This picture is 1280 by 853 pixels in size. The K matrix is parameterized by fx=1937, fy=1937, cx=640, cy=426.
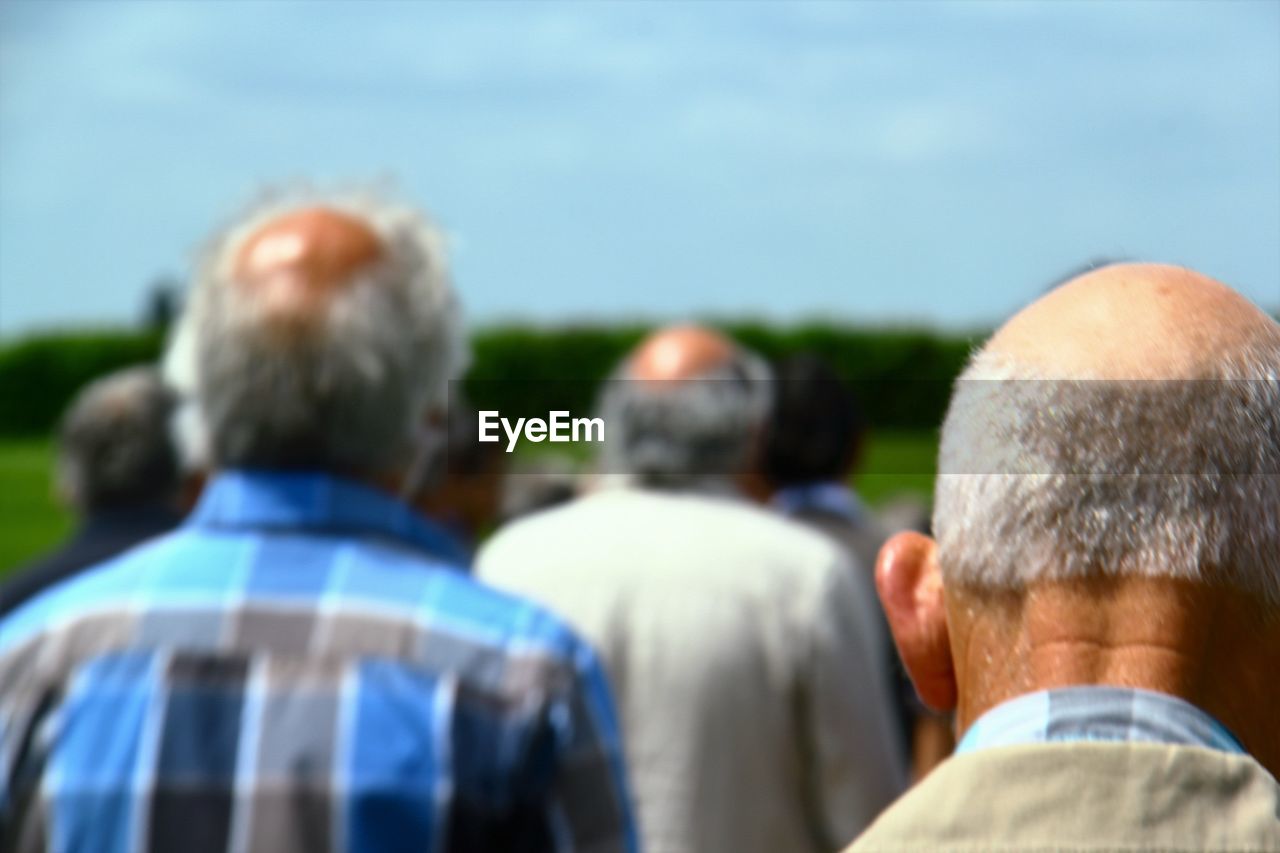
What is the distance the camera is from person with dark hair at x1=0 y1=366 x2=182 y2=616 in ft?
14.8

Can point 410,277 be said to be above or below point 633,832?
above

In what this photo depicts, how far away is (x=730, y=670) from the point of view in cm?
363

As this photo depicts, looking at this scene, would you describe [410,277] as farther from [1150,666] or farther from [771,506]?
[771,506]

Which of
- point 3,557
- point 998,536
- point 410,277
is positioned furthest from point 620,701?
point 3,557

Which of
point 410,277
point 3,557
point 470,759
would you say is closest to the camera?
point 470,759

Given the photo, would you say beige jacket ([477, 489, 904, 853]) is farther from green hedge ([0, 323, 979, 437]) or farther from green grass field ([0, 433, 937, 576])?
green hedge ([0, 323, 979, 437])

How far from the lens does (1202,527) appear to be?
4.92ft

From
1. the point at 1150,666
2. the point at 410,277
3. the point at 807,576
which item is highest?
the point at 410,277

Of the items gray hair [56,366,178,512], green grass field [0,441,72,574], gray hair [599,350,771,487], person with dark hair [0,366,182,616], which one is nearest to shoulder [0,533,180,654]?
gray hair [599,350,771,487]

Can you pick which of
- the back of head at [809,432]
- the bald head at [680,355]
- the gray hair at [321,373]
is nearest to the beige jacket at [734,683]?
the bald head at [680,355]

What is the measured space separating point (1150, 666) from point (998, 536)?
0.16m

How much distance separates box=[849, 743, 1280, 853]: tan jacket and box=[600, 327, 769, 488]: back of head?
8.36 ft

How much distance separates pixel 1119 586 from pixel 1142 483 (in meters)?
0.08

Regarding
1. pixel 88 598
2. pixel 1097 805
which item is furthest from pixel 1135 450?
pixel 88 598
